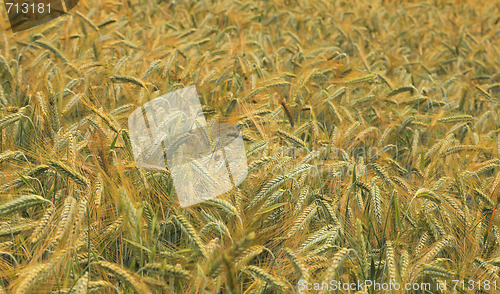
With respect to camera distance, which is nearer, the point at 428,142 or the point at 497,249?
the point at 497,249

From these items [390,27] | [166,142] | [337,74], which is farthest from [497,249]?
[390,27]

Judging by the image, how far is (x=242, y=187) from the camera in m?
2.08

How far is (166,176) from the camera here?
6.49ft

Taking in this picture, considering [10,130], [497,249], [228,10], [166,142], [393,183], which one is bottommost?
[497,249]

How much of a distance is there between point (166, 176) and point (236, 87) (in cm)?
170

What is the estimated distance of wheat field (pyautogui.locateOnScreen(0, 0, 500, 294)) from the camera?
1.54m

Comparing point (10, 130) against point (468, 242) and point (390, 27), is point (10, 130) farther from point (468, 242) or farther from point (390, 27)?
point (390, 27)

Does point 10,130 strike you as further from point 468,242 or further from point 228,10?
point 228,10

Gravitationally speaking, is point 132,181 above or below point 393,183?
above

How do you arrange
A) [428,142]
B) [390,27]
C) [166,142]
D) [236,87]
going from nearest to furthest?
1. [166,142]
2. [428,142]
3. [236,87]
4. [390,27]

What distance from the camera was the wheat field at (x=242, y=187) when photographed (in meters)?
1.54

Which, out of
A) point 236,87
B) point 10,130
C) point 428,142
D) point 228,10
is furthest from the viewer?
point 228,10

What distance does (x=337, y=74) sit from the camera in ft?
Result: 12.5

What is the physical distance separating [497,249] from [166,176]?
155 cm
